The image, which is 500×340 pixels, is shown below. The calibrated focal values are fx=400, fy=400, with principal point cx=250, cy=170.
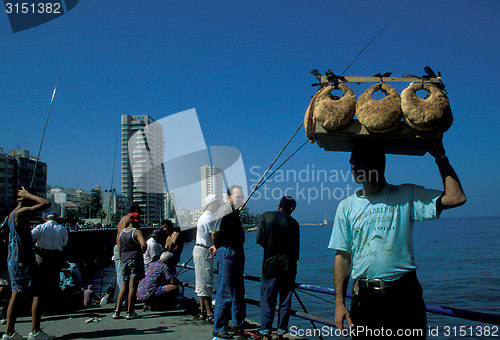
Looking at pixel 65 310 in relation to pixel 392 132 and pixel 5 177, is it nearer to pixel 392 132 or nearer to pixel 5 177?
pixel 392 132

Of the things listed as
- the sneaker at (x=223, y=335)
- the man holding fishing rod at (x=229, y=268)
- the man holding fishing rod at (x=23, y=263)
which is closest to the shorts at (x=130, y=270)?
the man holding fishing rod at (x=23, y=263)

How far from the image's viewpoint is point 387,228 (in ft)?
8.85

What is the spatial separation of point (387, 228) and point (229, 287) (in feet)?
10.0

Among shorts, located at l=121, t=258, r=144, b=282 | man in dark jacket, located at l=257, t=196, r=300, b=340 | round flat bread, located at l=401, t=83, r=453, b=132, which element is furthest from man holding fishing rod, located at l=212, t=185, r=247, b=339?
round flat bread, located at l=401, t=83, r=453, b=132

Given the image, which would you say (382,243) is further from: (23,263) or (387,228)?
(23,263)

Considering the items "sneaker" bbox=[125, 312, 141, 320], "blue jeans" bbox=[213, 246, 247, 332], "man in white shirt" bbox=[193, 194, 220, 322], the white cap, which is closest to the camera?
"blue jeans" bbox=[213, 246, 247, 332]

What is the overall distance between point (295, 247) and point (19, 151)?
129 meters

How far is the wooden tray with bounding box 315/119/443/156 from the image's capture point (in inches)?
106

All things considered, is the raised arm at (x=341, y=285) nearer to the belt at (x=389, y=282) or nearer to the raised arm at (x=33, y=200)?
the belt at (x=389, y=282)

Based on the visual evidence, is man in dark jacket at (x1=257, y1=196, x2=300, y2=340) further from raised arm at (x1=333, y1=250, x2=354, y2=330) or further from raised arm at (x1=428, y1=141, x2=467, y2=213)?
raised arm at (x1=428, y1=141, x2=467, y2=213)

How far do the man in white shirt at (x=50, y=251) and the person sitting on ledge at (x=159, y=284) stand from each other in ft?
4.92

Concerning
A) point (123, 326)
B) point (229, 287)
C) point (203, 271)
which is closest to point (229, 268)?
point (229, 287)

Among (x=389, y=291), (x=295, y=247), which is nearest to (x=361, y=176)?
(x=389, y=291)

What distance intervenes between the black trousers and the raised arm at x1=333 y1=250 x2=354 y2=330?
179 millimetres
